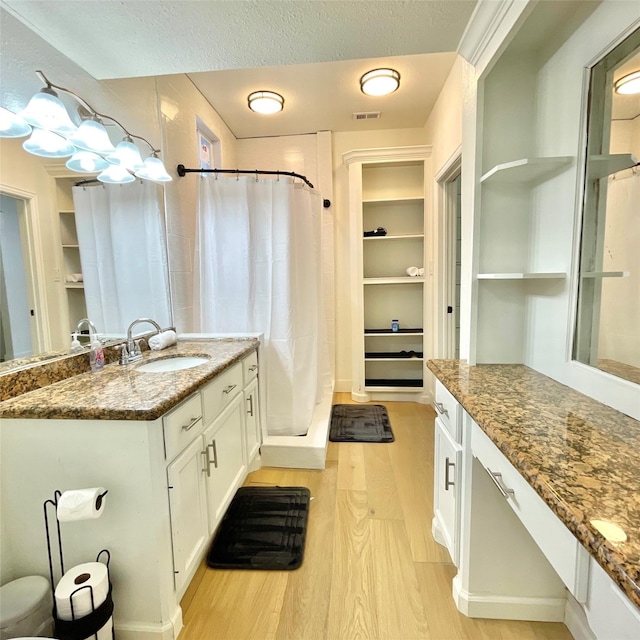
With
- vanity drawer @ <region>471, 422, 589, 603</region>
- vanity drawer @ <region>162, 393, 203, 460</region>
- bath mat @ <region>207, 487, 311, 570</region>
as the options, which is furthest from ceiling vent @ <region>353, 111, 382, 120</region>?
bath mat @ <region>207, 487, 311, 570</region>

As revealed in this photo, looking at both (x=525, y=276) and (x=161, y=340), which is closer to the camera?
(x=525, y=276)

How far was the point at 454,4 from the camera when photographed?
4.04 ft

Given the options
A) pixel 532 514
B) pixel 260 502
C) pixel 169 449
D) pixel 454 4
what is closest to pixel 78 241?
pixel 169 449

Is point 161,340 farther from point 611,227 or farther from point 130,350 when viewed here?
point 611,227

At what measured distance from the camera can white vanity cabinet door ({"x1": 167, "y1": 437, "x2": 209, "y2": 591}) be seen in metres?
1.18

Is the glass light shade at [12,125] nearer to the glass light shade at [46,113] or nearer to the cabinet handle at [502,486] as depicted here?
the glass light shade at [46,113]

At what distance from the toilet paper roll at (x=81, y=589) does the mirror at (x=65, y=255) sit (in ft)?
2.45

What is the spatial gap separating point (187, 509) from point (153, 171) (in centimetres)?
178

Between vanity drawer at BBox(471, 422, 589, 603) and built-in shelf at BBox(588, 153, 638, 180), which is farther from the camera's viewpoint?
built-in shelf at BBox(588, 153, 638, 180)

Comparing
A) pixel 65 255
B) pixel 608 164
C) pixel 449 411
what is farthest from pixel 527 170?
pixel 65 255

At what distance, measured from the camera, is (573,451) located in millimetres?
774

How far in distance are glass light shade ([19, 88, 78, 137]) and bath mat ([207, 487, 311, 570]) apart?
1.95m

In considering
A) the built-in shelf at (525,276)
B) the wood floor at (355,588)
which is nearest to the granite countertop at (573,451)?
the built-in shelf at (525,276)

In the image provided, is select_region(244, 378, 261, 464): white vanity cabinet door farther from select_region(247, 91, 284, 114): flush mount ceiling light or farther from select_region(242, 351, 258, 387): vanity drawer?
→ select_region(247, 91, 284, 114): flush mount ceiling light
